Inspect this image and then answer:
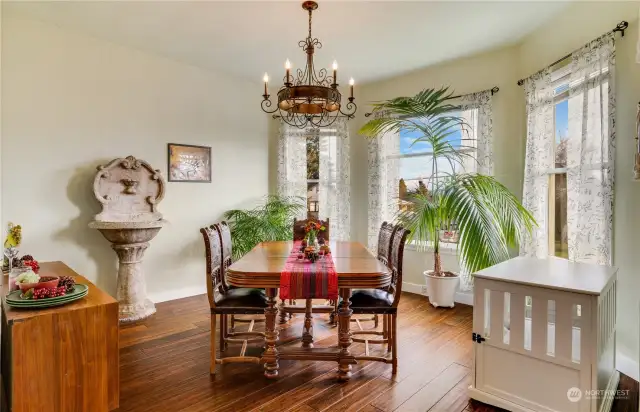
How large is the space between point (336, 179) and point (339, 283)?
2795 mm

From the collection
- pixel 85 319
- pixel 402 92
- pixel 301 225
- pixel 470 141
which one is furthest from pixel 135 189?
→ pixel 470 141

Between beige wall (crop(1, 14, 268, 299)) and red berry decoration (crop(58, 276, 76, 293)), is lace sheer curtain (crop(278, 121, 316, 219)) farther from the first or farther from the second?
red berry decoration (crop(58, 276, 76, 293))

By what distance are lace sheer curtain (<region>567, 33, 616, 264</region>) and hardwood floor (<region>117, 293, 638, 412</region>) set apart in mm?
931

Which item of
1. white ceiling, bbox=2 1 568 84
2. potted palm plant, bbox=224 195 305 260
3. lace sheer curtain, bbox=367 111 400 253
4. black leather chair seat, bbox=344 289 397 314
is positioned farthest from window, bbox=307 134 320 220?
black leather chair seat, bbox=344 289 397 314

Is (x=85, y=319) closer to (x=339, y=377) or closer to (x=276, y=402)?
(x=276, y=402)

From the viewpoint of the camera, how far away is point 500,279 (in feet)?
6.00

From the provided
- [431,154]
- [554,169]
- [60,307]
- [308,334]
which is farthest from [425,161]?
[60,307]

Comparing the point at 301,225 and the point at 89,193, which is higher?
the point at 89,193

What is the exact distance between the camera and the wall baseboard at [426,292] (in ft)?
12.0

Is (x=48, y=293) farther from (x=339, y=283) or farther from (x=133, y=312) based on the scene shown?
(x=133, y=312)

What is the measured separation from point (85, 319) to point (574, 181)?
330cm

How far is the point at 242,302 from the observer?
226cm

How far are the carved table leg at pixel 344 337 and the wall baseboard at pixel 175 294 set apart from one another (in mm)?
2483

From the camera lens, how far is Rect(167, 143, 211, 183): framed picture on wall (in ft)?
12.6
